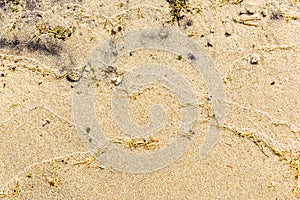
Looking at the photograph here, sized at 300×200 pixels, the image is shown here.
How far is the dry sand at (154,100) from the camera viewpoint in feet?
15.7

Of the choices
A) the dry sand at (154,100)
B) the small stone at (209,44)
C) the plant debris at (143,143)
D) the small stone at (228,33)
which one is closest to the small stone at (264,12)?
the dry sand at (154,100)

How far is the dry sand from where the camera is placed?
480cm

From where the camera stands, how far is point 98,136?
16.0 feet

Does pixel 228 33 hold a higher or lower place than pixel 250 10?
lower

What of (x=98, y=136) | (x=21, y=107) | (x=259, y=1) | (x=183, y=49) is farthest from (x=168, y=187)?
(x=259, y=1)

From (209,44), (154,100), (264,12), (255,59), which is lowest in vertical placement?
(154,100)

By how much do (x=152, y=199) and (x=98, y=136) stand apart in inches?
33.5

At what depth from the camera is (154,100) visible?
4895 millimetres

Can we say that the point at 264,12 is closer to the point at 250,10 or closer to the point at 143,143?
the point at 250,10

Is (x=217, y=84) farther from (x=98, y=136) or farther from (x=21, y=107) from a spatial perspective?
(x=21, y=107)

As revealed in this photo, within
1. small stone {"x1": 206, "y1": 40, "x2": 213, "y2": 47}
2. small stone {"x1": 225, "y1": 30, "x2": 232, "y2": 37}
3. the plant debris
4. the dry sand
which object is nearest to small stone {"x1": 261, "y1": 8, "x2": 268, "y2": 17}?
the dry sand

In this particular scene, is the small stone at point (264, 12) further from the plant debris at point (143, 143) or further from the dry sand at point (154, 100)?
the plant debris at point (143, 143)

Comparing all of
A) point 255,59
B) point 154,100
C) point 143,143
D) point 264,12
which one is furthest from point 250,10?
point 143,143

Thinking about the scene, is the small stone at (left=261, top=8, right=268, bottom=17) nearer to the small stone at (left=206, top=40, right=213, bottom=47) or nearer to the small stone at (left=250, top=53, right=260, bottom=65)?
the small stone at (left=250, top=53, right=260, bottom=65)
